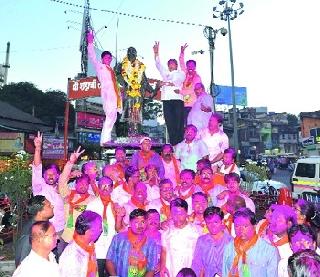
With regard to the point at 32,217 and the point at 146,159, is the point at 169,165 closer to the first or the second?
the point at 146,159

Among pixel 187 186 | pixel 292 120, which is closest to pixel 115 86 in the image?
pixel 187 186

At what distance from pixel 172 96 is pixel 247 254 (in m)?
6.45

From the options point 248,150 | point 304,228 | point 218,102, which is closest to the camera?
point 304,228

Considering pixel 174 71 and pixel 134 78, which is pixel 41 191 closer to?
pixel 174 71

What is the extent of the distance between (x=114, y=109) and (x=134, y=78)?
60.1 inches

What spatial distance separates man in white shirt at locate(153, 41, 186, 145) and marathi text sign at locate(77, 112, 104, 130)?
48.6ft

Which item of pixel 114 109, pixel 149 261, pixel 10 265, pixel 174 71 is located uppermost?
pixel 174 71

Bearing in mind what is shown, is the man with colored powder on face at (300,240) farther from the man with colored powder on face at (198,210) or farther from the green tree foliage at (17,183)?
the green tree foliage at (17,183)

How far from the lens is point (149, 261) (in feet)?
15.9

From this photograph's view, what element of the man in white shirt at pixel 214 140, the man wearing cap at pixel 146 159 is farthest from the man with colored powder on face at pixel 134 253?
the man in white shirt at pixel 214 140

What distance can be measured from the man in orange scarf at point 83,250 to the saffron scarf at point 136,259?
70 cm

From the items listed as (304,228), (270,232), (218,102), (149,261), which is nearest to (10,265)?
(149,261)

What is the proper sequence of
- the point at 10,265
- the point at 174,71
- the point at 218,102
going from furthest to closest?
the point at 218,102 → the point at 174,71 → the point at 10,265

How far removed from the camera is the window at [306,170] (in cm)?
1683
